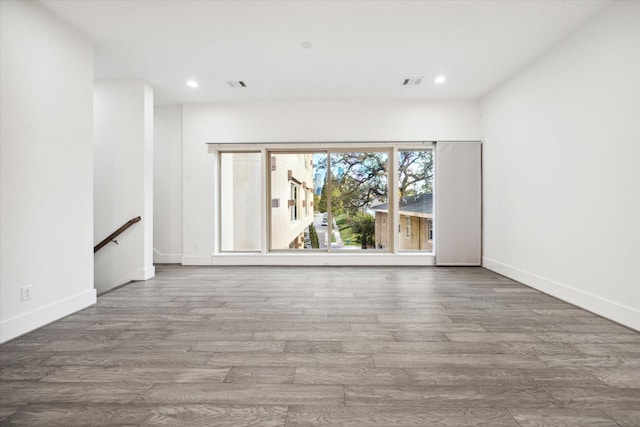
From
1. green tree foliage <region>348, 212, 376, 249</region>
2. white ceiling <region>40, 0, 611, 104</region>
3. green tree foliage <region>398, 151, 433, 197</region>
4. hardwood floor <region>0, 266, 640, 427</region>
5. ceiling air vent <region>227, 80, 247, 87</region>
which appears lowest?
hardwood floor <region>0, 266, 640, 427</region>

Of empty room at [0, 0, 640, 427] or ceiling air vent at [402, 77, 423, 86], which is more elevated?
ceiling air vent at [402, 77, 423, 86]

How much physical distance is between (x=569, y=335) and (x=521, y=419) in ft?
4.63

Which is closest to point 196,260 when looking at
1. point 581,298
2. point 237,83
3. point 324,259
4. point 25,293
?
point 324,259

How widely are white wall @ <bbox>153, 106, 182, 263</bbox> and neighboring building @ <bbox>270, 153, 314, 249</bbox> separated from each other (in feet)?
5.58

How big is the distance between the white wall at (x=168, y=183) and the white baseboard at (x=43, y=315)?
2.21 meters

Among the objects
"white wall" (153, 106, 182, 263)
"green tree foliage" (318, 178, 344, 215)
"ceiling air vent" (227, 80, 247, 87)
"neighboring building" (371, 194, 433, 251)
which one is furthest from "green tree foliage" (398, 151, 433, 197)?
"white wall" (153, 106, 182, 263)

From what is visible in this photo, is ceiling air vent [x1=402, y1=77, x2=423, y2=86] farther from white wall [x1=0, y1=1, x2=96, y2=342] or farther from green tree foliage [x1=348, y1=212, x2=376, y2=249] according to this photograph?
white wall [x1=0, y1=1, x2=96, y2=342]

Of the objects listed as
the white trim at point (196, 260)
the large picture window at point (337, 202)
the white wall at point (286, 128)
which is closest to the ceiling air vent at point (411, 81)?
the white wall at point (286, 128)

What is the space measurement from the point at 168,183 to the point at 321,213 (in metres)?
2.84

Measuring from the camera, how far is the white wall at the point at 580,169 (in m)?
2.62

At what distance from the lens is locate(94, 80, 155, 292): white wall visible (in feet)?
14.0

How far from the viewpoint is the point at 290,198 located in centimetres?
591

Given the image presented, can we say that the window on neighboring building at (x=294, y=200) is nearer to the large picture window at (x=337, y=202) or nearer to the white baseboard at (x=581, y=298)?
the large picture window at (x=337, y=202)

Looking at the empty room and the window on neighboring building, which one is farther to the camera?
the window on neighboring building
